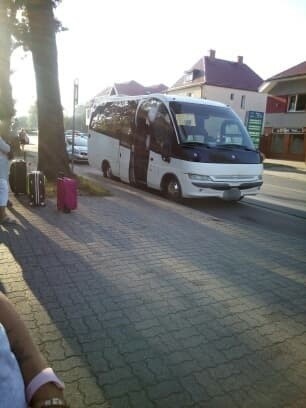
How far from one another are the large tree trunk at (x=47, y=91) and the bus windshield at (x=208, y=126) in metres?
3.43

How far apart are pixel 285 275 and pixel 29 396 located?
395 cm

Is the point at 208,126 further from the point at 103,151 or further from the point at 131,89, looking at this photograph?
the point at 131,89

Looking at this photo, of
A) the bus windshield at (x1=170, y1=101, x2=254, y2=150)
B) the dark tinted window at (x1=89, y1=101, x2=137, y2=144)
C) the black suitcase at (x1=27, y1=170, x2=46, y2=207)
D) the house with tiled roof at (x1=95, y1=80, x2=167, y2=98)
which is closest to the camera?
the black suitcase at (x1=27, y1=170, x2=46, y2=207)

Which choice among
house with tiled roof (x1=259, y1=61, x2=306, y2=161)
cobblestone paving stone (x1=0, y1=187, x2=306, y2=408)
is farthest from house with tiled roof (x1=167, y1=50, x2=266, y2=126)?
Answer: cobblestone paving stone (x1=0, y1=187, x2=306, y2=408)

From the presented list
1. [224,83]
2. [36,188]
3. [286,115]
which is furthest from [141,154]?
[224,83]

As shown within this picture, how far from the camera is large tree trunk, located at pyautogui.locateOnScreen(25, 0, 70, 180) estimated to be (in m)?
9.95

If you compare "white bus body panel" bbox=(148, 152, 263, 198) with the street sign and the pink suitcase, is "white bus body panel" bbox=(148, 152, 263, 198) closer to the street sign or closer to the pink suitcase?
the pink suitcase

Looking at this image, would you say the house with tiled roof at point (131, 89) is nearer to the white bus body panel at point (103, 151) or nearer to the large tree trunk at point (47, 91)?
the white bus body panel at point (103, 151)

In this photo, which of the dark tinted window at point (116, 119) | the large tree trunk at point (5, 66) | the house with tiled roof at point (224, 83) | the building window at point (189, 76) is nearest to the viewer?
the dark tinted window at point (116, 119)

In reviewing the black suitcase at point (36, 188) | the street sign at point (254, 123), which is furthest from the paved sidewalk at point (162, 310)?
the street sign at point (254, 123)

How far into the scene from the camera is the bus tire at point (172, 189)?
364 inches

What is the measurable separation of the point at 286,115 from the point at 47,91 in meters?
27.1

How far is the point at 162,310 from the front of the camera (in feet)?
12.0

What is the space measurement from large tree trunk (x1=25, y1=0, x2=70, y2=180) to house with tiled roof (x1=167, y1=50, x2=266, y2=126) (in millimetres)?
38243
